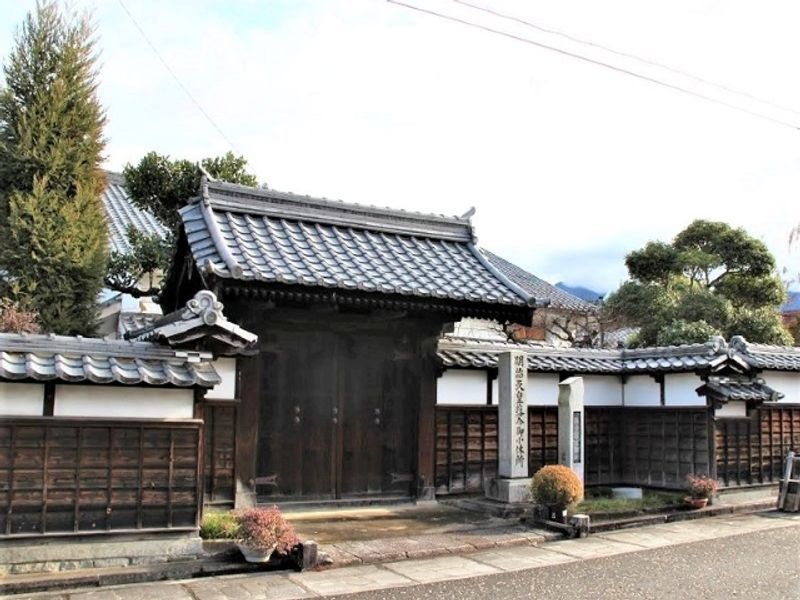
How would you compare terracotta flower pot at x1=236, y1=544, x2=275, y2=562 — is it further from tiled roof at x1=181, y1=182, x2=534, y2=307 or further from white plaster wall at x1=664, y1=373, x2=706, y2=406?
white plaster wall at x1=664, y1=373, x2=706, y2=406

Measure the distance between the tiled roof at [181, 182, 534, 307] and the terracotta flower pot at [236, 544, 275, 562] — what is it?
3.69 m

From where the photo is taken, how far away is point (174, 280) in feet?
42.7

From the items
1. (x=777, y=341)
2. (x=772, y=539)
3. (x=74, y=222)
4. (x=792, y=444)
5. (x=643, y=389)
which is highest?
(x=74, y=222)

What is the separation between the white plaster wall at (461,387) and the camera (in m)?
12.9

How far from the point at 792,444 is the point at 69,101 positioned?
17.1 meters

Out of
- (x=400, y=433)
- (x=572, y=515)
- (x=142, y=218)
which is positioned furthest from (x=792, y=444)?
(x=142, y=218)

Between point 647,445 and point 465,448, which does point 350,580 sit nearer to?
point 465,448

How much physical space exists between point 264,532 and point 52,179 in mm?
8108

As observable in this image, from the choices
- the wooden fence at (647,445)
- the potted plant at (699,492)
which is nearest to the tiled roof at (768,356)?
the wooden fence at (647,445)

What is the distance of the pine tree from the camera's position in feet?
38.7

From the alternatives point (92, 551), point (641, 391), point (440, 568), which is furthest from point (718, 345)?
point (92, 551)

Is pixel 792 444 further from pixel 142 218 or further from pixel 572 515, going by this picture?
pixel 142 218

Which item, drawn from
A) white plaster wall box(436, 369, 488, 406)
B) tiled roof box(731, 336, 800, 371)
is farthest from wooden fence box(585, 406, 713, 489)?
white plaster wall box(436, 369, 488, 406)

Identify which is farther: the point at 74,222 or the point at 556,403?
the point at 556,403
